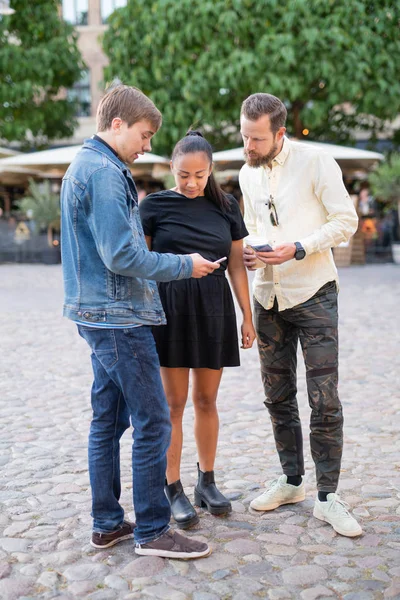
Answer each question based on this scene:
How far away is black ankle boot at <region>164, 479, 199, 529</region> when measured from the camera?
12.1ft

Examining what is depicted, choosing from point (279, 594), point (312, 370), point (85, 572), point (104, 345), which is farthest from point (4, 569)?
point (312, 370)

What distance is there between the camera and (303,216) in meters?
3.75

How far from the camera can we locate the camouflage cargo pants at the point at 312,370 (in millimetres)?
3711

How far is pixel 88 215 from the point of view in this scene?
3088 mm

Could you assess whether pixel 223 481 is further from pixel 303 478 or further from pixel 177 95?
pixel 177 95

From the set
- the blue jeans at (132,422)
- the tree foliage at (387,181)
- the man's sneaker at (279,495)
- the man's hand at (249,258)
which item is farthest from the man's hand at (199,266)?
the tree foliage at (387,181)

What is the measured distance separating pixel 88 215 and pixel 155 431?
91 cm

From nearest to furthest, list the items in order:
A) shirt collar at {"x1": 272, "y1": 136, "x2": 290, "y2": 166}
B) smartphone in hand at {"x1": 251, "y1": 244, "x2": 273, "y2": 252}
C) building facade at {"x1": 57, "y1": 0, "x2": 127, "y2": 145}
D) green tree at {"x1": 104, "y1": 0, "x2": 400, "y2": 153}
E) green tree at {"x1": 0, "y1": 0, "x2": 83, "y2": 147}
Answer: smartphone in hand at {"x1": 251, "y1": 244, "x2": 273, "y2": 252}
shirt collar at {"x1": 272, "y1": 136, "x2": 290, "y2": 166}
green tree at {"x1": 104, "y1": 0, "x2": 400, "y2": 153}
green tree at {"x1": 0, "y1": 0, "x2": 83, "y2": 147}
building facade at {"x1": 57, "y1": 0, "x2": 127, "y2": 145}

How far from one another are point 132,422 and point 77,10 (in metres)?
34.7

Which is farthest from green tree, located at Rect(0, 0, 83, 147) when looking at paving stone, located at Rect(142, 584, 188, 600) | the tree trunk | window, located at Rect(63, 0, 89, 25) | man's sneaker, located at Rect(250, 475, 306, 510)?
paving stone, located at Rect(142, 584, 188, 600)

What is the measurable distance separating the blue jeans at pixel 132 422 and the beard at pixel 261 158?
0.96 metres

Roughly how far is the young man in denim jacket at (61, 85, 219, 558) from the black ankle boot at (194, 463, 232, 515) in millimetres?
480

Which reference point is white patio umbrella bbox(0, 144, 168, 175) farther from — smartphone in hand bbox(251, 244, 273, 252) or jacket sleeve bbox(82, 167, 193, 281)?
jacket sleeve bbox(82, 167, 193, 281)

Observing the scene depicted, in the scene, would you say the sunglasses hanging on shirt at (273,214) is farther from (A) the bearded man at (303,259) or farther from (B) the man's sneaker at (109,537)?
(B) the man's sneaker at (109,537)
